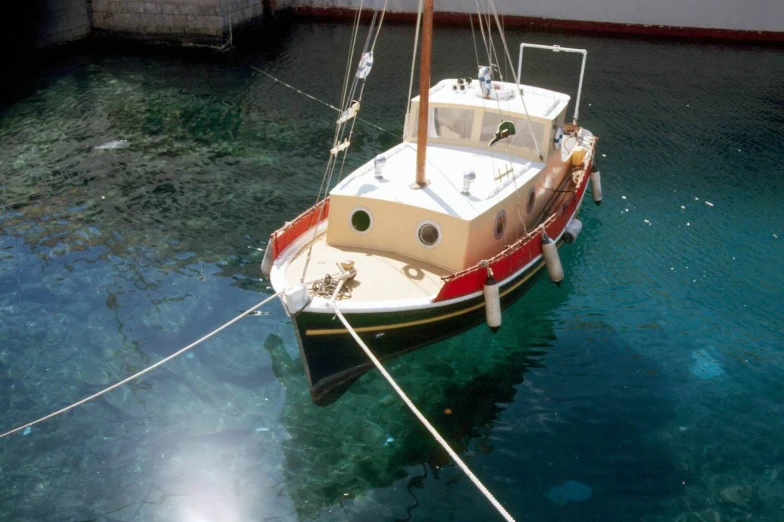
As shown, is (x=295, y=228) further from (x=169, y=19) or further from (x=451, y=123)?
(x=169, y=19)

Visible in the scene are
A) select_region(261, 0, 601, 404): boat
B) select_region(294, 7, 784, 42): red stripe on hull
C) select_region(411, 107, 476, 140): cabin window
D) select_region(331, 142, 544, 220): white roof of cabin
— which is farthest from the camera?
select_region(294, 7, 784, 42): red stripe on hull

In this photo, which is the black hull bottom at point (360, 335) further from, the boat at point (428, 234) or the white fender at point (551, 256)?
the white fender at point (551, 256)

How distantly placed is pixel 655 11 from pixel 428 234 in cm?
2775

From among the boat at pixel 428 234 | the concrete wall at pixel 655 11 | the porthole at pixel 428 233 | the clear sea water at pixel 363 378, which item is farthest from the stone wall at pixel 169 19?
the porthole at pixel 428 233

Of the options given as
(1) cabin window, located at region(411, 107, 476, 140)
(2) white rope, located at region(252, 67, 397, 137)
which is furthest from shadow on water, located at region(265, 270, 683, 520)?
(2) white rope, located at region(252, 67, 397, 137)

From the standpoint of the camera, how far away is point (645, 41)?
109ft

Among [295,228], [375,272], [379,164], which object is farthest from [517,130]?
[295,228]

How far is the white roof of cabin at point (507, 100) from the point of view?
44.5 ft

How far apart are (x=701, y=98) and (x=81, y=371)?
2371cm

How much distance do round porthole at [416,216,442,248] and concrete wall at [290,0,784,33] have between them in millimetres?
25801

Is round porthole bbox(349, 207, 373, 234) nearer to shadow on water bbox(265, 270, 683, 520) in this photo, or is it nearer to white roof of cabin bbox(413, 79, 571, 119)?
shadow on water bbox(265, 270, 683, 520)

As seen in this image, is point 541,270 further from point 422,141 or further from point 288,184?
point 288,184

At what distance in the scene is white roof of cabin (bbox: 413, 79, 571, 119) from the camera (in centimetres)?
1358

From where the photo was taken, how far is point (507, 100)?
14.1 m
